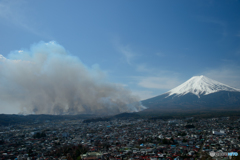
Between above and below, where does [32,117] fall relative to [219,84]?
below

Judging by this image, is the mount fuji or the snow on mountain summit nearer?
the mount fuji

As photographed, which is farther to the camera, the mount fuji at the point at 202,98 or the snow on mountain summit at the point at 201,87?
the snow on mountain summit at the point at 201,87

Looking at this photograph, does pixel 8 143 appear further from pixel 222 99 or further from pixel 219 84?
→ pixel 219 84

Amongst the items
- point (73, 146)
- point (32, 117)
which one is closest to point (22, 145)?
point (73, 146)

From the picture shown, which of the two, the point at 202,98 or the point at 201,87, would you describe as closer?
the point at 202,98

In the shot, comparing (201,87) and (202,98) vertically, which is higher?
(201,87)
